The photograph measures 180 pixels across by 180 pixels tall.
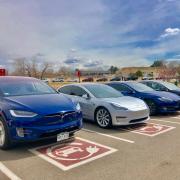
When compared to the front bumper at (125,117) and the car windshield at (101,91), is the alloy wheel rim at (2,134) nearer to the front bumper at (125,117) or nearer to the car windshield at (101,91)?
the front bumper at (125,117)

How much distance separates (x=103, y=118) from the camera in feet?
24.3

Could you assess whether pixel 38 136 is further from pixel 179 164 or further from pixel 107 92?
pixel 107 92

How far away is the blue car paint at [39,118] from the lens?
16.2 ft

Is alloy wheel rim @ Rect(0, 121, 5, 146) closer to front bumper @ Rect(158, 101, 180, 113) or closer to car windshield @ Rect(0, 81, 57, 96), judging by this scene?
car windshield @ Rect(0, 81, 57, 96)

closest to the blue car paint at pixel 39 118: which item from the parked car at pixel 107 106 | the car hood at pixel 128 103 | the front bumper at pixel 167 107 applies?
the parked car at pixel 107 106

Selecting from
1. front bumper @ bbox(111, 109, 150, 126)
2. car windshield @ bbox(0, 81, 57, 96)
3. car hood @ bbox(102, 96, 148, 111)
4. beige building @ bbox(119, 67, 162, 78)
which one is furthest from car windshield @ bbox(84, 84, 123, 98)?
beige building @ bbox(119, 67, 162, 78)

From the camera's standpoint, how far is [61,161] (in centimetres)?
456

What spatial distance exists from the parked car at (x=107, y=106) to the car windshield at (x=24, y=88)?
2.94 ft

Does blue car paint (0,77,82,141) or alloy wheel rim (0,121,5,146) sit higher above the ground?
blue car paint (0,77,82,141)

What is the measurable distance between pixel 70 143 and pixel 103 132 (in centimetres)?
143

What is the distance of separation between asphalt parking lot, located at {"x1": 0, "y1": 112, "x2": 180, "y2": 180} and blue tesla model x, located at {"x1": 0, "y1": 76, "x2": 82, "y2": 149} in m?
0.36

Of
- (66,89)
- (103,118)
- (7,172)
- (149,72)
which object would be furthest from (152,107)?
(149,72)

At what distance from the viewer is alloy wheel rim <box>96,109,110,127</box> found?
7.27 meters

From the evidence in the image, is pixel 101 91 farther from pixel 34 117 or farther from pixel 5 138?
pixel 5 138
